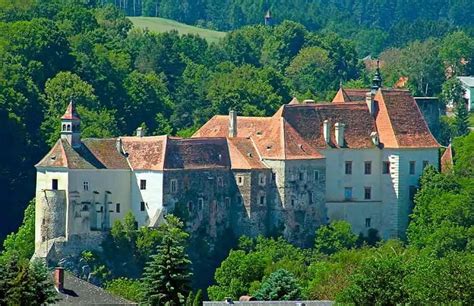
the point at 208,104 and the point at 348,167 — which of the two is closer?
the point at 348,167

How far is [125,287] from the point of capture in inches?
4102

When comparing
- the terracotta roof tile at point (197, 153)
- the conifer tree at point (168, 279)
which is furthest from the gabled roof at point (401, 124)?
the conifer tree at point (168, 279)

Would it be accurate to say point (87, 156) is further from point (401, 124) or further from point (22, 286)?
point (22, 286)

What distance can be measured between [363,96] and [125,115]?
13.2m

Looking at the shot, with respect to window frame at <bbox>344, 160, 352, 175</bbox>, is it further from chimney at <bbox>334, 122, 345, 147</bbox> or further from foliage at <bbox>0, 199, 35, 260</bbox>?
foliage at <bbox>0, 199, 35, 260</bbox>

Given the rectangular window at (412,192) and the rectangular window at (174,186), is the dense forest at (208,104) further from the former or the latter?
the rectangular window at (174,186)

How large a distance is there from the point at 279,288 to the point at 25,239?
59.1ft

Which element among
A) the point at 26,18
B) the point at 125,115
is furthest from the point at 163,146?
the point at 26,18

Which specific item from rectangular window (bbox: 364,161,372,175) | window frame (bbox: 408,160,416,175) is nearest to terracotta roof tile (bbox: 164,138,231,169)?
rectangular window (bbox: 364,161,372,175)

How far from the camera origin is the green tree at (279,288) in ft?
316

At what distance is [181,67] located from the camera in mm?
159250

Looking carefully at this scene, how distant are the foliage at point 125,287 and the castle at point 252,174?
270 cm

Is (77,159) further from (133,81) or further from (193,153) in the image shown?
(133,81)

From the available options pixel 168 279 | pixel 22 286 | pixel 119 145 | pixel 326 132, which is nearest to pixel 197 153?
pixel 119 145
